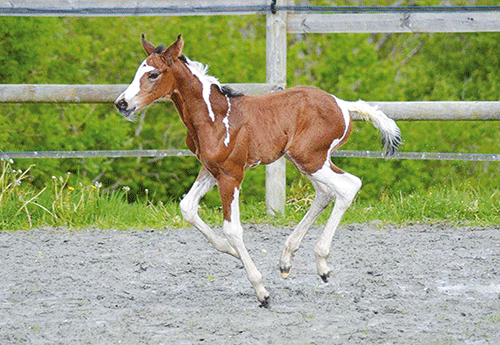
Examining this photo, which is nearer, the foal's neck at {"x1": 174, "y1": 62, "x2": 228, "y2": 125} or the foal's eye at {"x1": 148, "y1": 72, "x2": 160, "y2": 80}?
the foal's eye at {"x1": 148, "y1": 72, "x2": 160, "y2": 80}

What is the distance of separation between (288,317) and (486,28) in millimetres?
3619

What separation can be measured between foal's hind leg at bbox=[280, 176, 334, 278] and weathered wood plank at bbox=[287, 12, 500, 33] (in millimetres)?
2375

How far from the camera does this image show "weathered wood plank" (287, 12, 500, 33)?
7.08 metres

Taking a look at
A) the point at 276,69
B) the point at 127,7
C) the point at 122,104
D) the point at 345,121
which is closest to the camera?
the point at 122,104

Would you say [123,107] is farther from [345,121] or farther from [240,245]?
[345,121]

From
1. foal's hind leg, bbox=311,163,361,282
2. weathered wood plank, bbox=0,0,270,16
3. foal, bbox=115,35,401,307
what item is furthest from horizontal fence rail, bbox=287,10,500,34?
foal's hind leg, bbox=311,163,361,282

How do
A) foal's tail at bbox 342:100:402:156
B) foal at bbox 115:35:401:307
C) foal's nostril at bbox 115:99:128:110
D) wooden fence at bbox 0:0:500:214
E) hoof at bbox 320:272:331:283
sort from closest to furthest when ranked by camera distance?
foal's nostril at bbox 115:99:128:110
foal at bbox 115:35:401:307
hoof at bbox 320:272:331:283
foal's tail at bbox 342:100:402:156
wooden fence at bbox 0:0:500:214

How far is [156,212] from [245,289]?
7.23 ft

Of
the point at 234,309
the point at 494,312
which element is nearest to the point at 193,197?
the point at 234,309

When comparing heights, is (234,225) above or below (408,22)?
below

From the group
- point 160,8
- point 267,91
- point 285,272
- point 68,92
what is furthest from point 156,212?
point 285,272

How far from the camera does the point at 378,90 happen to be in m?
12.8

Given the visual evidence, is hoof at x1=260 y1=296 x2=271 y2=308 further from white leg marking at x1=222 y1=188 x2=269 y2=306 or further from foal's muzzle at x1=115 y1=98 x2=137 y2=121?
foal's muzzle at x1=115 y1=98 x2=137 y2=121

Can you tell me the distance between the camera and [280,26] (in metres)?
7.11
